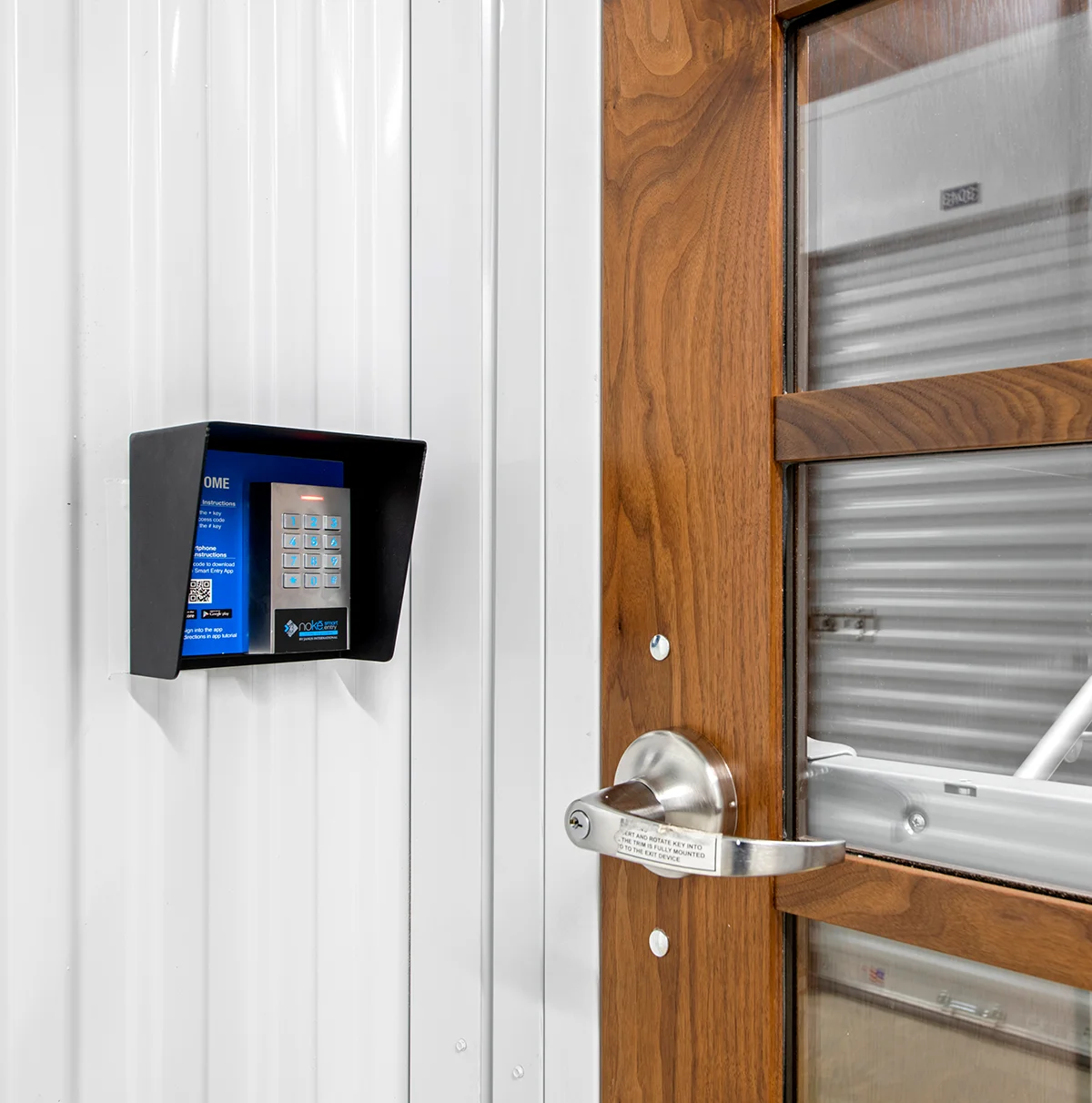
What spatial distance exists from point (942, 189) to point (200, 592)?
1.95 ft

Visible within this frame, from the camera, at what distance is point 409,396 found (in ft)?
2.99

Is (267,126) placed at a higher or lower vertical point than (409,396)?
higher

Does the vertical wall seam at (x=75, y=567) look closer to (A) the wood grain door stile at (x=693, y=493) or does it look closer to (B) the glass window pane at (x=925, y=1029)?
(A) the wood grain door stile at (x=693, y=493)

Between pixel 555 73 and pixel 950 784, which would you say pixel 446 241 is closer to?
pixel 555 73

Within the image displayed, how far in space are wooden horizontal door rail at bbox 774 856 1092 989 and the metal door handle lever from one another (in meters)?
0.03

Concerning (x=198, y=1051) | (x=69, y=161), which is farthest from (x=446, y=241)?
(x=198, y=1051)

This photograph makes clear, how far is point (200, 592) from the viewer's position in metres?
0.74

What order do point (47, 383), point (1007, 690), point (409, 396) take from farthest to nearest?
1. point (409, 396)
2. point (47, 383)
3. point (1007, 690)

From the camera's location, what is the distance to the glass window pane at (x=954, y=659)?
1.77ft

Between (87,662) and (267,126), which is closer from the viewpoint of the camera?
(87,662)

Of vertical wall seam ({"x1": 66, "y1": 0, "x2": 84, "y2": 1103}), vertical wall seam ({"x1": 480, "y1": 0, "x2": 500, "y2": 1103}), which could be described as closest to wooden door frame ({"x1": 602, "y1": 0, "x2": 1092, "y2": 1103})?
vertical wall seam ({"x1": 480, "y1": 0, "x2": 500, "y2": 1103})

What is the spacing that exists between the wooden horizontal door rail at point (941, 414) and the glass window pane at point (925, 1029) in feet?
1.02

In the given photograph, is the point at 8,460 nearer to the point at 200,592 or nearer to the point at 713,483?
the point at 200,592

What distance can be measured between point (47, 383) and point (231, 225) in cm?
20
